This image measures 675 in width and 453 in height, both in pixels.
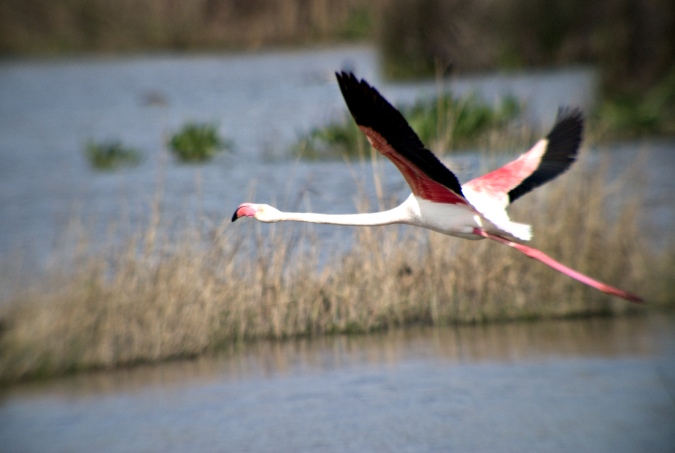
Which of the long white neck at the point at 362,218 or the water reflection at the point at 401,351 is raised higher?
the long white neck at the point at 362,218

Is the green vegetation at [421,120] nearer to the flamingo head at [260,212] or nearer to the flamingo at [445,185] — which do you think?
the flamingo at [445,185]

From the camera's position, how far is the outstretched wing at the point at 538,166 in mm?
8156

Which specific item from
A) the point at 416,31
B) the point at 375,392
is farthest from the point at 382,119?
the point at 416,31

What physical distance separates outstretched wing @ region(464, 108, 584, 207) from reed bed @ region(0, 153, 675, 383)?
6.09ft

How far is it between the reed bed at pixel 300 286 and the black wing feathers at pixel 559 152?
1.87 m

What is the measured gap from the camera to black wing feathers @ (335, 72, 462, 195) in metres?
6.08

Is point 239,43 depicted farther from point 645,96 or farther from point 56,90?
point 645,96

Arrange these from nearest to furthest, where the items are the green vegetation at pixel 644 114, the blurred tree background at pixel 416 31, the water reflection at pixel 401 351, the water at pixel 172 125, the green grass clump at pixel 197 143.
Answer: the water reflection at pixel 401 351 < the water at pixel 172 125 < the green vegetation at pixel 644 114 < the green grass clump at pixel 197 143 < the blurred tree background at pixel 416 31

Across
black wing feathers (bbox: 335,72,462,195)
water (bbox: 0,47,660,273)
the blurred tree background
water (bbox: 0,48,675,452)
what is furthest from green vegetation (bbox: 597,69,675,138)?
black wing feathers (bbox: 335,72,462,195)

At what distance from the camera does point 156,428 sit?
8852 millimetres

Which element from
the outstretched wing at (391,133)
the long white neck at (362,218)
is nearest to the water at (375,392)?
the long white neck at (362,218)

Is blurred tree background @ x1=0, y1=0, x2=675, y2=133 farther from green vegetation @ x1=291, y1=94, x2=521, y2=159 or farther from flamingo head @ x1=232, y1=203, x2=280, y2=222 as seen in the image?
flamingo head @ x1=232, y1=203, x2=280, y2=222

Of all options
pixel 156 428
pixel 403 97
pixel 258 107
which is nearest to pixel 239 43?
pixel 258 107

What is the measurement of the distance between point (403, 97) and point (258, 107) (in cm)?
383
